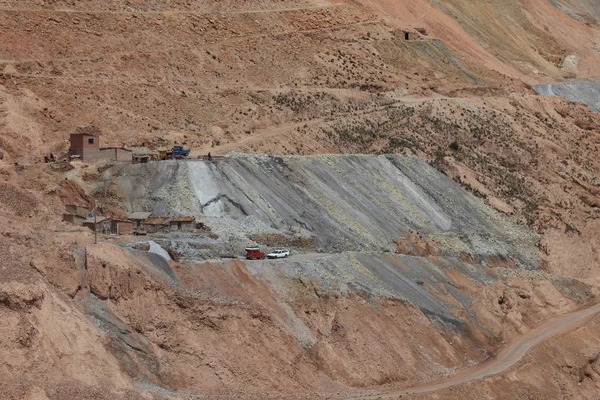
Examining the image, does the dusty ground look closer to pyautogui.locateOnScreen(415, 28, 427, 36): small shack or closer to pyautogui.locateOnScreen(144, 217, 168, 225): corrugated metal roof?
pyautogui.locateOnScreen(415, 28, 427, 36): small shack

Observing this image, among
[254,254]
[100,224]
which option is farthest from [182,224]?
[254,254]

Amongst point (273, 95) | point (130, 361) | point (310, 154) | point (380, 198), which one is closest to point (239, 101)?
point (273, 95)

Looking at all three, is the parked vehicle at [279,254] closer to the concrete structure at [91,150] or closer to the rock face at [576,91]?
the concrete structure at [91,150]

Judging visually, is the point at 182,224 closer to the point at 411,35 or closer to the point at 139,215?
the point at 139,215

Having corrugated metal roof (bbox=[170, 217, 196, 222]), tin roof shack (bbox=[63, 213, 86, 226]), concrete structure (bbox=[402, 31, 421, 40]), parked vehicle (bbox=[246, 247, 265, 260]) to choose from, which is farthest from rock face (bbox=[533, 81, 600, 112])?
tin roof shack (bbox=[63, 213, 86, 226])

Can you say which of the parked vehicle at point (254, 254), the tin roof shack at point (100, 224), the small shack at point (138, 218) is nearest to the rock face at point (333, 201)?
the small shack at point (138, 218)
